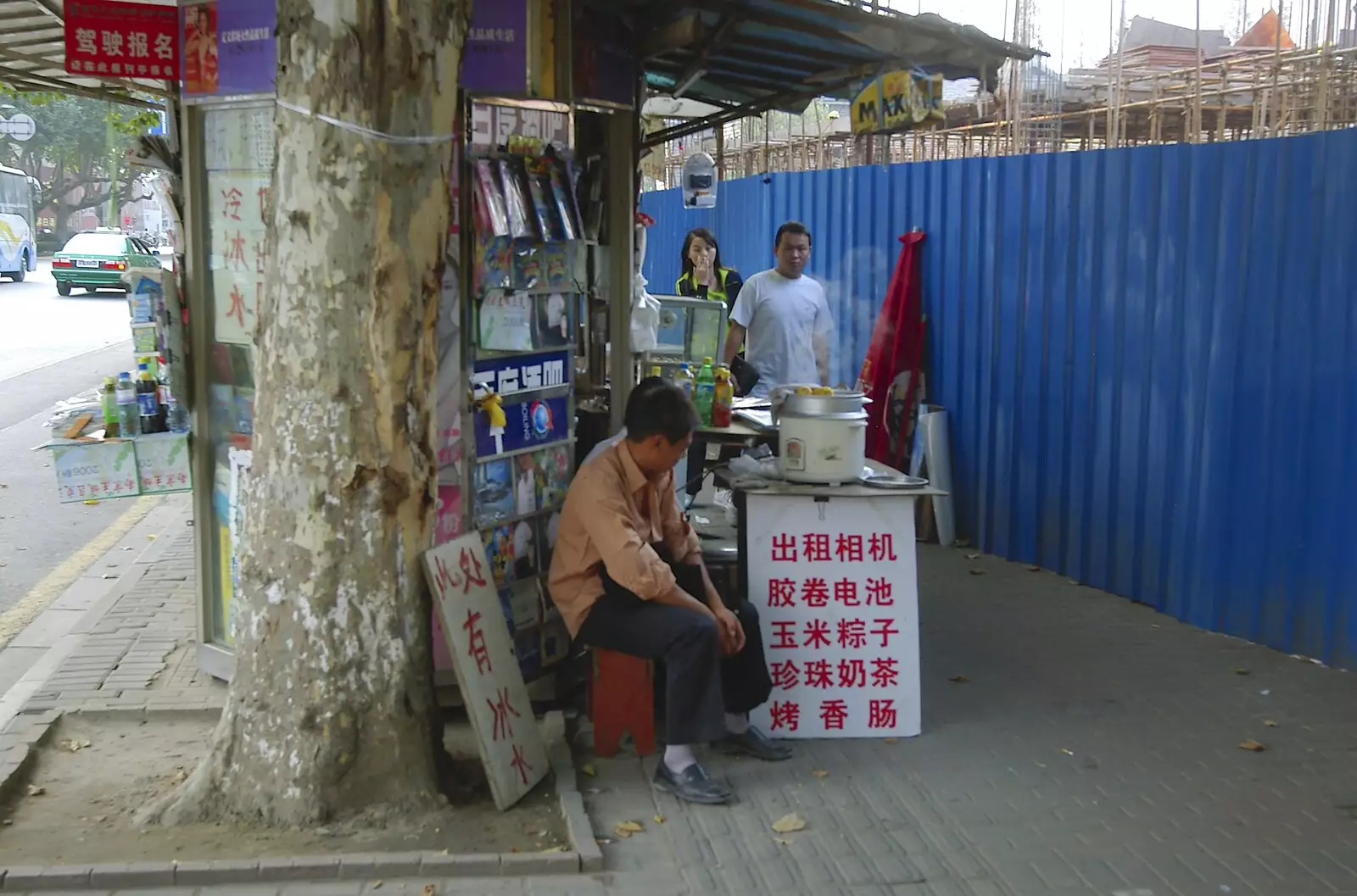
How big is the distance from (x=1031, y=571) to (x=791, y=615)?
2776 millimetres

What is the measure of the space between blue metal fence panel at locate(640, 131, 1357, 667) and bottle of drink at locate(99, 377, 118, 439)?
4.63 meters

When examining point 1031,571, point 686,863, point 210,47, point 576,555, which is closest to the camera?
point 686,863

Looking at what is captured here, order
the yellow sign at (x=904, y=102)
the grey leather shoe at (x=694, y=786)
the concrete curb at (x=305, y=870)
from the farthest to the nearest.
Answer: the yellow sign at (x=904, y=102) → the grey leather shoe at (x=694, y=786) → the concrete curb at (x=305, y=870)

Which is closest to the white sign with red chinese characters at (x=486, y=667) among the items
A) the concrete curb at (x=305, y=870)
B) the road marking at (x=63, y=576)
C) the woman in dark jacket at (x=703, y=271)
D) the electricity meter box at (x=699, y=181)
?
the concrete curb at (x=305, y=870)

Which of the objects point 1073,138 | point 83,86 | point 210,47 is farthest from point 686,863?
point 1073,138

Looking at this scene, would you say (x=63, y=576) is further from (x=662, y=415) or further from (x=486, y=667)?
(x=662, y=415)

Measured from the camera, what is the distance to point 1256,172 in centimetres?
549

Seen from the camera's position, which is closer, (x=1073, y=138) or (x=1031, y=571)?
(x=1031, y=571)

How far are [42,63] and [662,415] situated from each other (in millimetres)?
5199

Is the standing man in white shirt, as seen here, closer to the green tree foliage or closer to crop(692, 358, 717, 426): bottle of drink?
crop(692, 358, 717, 426): bottle of drink

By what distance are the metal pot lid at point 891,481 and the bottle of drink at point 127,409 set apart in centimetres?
283

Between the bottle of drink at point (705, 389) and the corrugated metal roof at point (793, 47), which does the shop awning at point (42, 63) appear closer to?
the corrugated metal roof at point (793, 47)

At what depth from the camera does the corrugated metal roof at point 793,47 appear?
5.38 m

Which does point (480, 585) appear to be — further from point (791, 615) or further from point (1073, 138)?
point (1073, 138)
